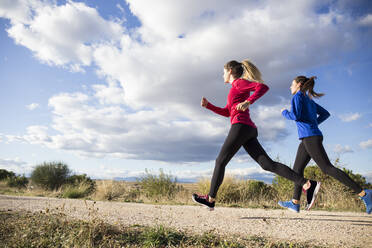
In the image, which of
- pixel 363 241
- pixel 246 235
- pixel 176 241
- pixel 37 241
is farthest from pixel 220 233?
pixel 37 241

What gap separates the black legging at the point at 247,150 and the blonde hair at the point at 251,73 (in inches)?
35.0

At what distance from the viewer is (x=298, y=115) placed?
187 inches

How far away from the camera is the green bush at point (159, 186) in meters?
10.4

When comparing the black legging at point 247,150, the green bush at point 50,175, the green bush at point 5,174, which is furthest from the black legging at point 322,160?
the green bush at point 5,174

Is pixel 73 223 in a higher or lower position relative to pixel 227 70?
lower

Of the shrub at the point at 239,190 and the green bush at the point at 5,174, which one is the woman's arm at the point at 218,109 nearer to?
the shrub at the point at 239,190

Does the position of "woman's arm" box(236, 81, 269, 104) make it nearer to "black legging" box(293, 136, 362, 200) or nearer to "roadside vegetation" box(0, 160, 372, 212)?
"black legging" box(293, 136, 362, 200)

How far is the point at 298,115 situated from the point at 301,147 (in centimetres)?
68

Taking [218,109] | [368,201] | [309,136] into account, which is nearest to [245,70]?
[218,109]

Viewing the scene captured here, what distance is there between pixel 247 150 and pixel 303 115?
1.19m

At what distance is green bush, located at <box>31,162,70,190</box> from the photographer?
15695mm

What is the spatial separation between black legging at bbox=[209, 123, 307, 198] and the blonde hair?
89 cm

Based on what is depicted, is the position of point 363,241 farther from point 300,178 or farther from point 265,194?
point 265,194

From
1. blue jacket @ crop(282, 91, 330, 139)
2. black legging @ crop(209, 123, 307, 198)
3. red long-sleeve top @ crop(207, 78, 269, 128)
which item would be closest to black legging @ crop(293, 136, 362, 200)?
blue jacket @ crop(282, 91, 330, 139)
